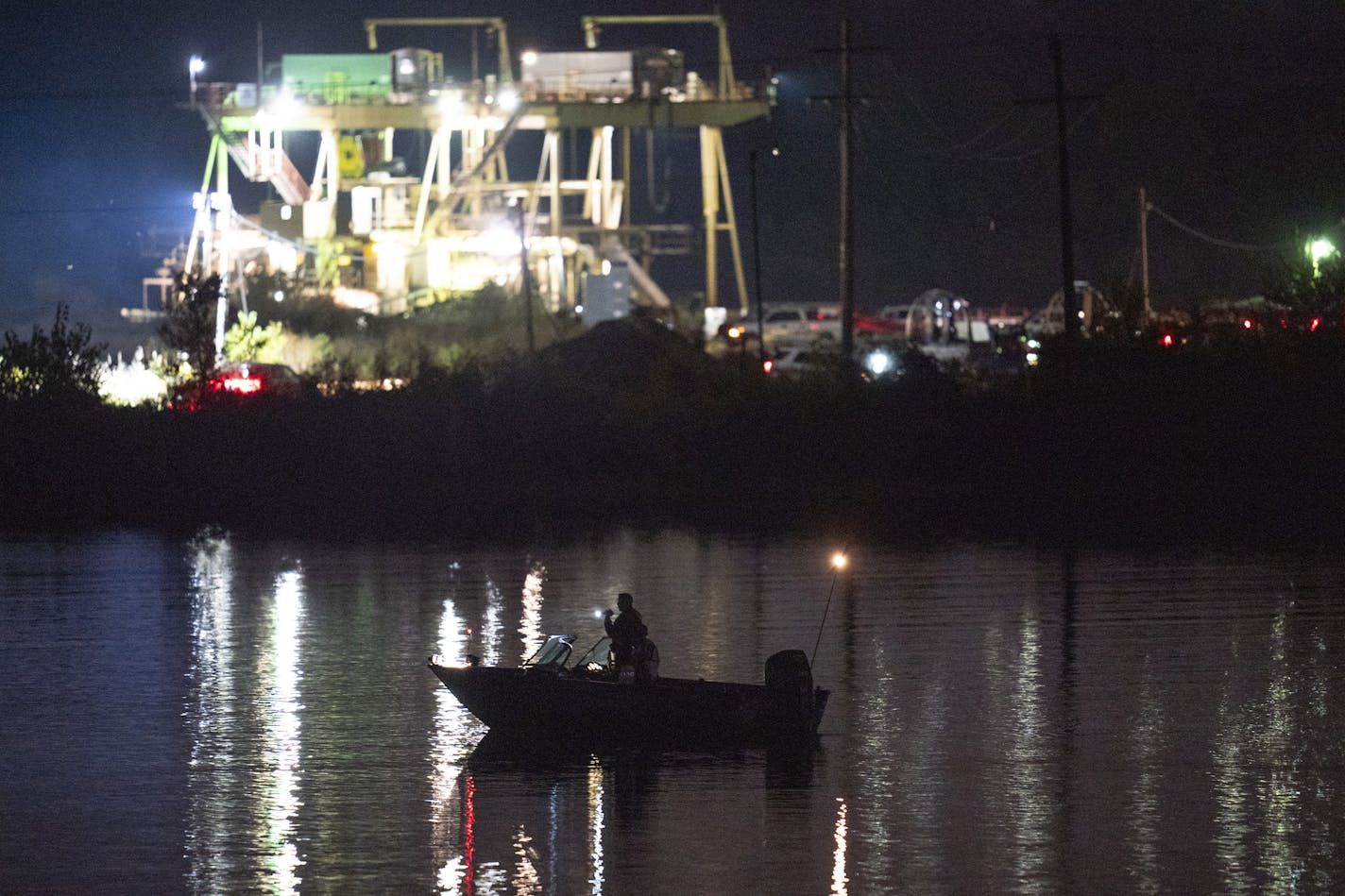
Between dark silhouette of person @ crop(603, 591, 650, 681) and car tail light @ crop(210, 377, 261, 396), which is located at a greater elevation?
car tail light @ crop(210, 377, 261, 396)

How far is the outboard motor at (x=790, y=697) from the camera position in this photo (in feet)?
51.7

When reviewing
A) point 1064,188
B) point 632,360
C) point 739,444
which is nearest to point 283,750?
point 739,444

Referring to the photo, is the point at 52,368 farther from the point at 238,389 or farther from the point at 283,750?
the point at 283,750

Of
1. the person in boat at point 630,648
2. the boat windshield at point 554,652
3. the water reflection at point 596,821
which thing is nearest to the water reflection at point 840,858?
the water reflection at point 596,821

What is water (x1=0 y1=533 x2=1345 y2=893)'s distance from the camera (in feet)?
40.9

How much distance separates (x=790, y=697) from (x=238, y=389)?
32.0 meters

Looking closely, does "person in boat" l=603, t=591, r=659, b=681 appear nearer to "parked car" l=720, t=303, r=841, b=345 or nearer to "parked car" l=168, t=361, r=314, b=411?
"parked car" l=168, t=361, r=314, b=411

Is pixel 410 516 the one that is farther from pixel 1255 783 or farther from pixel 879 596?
pixel 1255 783

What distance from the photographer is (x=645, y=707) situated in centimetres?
1578

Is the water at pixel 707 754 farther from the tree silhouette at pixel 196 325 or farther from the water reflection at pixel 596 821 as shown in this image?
the tree silhouette at pixel 196 325

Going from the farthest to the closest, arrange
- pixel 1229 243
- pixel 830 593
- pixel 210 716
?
1. pixel 1229 243
2. pixel 830 593
3. pixel 210 716

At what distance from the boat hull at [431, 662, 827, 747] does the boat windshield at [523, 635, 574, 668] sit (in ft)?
0.62

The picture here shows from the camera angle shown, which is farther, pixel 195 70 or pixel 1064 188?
pixel 195 70

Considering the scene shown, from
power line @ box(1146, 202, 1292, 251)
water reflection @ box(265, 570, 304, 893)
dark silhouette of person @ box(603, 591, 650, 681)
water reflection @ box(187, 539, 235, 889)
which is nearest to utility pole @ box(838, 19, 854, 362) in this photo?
water reflection @ box(187, 539, 235, 889)
